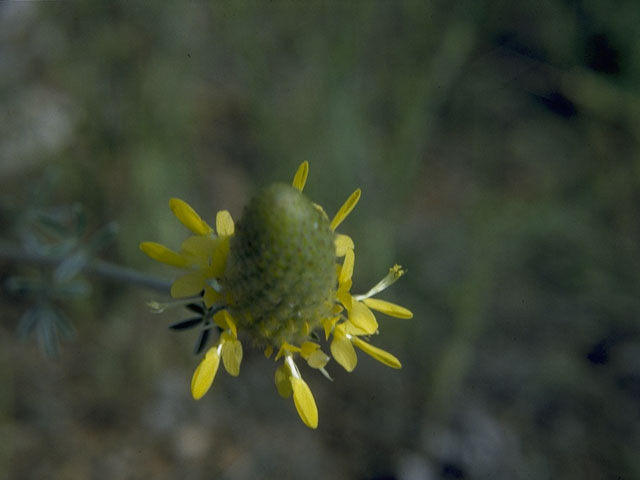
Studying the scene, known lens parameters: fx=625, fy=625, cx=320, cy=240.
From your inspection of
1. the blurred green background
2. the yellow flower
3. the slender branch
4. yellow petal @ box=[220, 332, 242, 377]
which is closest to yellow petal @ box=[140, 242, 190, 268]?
the yellow flower

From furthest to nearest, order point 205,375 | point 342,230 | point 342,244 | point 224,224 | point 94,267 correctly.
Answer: point 342,230 → point 94,267 → point 342,244 → point 224,224 → point 205,375

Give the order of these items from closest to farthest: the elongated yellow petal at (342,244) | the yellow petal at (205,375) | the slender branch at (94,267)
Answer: the yellow petal at (205,375), the elongated yellow petal at (342,244), the slender branch at (94,267)

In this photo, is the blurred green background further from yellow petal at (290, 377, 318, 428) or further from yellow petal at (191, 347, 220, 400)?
yellow petal at (290, 377, 318, 428)

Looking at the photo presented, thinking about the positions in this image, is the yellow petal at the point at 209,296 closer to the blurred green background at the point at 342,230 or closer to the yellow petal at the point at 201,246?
the yellow petal at the point at 201,246

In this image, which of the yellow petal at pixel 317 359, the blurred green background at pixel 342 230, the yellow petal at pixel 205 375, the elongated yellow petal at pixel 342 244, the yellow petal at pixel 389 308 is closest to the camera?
the yellow petal at pixel 205 375

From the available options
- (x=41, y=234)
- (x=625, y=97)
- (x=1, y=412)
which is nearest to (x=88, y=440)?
(x=1, y=412)

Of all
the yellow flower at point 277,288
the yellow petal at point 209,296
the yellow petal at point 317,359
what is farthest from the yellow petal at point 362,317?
the yellow petal at point 209,296

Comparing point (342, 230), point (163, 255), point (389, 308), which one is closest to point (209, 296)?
point (163, 255)

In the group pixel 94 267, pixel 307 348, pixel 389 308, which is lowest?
pixel 94 267

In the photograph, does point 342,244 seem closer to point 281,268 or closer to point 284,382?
point 281,268
